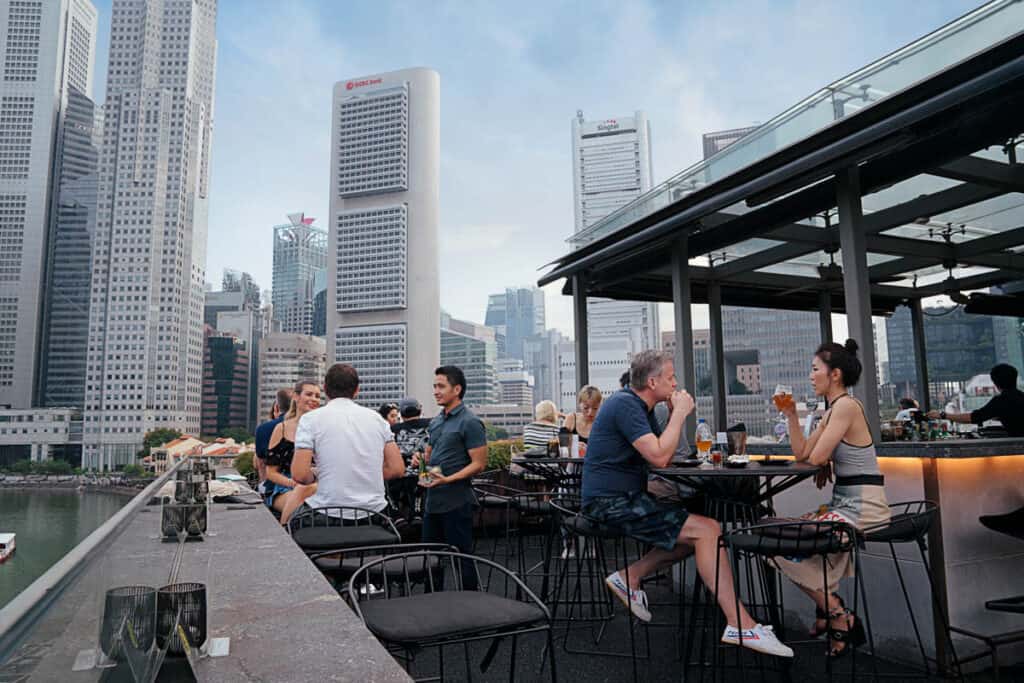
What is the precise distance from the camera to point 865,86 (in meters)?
3.92

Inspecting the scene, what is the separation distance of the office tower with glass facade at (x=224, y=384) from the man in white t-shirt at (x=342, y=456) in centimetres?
10289

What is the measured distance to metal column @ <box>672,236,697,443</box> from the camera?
6055 millimetres

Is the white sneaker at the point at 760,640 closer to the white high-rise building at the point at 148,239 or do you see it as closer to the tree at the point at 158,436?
the tree at the point at 158,436

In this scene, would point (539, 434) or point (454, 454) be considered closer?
point (454, 454)

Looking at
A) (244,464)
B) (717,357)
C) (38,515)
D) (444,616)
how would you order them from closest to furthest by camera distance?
(444,616), (717,357), (244,464), (38,515)

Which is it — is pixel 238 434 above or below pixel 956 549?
below

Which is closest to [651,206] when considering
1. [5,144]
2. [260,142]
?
[5,144]

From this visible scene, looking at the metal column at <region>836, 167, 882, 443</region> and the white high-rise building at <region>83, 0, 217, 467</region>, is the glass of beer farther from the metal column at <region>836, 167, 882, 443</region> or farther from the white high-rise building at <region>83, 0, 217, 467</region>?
the white high-rise building at <region>83, 0, 217, 467</region>

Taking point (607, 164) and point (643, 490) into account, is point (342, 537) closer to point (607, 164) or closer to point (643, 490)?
→ point (643, 490)

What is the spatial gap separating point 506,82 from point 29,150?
49.3 meters

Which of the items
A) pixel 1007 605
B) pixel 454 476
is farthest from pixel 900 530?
pixel 454 476

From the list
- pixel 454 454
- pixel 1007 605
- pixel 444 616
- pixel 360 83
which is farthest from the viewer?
pixel 360 83

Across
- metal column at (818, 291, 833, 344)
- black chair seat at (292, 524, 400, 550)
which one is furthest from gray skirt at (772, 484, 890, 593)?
metal column at (818, 291, 833, 344)

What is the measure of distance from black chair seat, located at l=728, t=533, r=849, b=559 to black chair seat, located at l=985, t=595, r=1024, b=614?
4.16 feet
